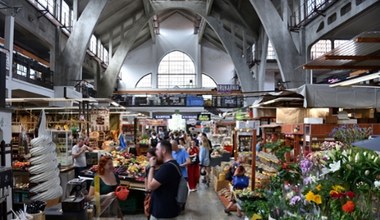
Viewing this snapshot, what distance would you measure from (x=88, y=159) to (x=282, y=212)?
7187 millimetres

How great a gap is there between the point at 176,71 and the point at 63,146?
28.6 meters

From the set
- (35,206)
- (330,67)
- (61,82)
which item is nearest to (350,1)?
(330,67)

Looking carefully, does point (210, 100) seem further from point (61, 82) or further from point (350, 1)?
point (350, 1)

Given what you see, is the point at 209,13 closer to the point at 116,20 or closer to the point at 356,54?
the point at 116,20

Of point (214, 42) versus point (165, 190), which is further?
point (214, 42)

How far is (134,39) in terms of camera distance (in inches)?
1054

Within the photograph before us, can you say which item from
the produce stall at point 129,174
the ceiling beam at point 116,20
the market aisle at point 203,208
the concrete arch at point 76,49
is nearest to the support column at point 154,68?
the ceiling beam at point 116,20

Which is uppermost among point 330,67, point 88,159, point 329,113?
point 330,67

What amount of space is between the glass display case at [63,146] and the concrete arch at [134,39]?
48.5ft

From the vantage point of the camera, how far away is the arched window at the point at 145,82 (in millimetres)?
37781

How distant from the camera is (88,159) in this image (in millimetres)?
10203

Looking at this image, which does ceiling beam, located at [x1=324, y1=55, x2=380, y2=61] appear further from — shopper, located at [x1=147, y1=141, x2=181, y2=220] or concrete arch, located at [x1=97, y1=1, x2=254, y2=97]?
concrete arch, located at [x1=97, y1=1, x2=254, y2=97]

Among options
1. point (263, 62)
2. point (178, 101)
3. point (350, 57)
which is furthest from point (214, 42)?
point (350, 57)

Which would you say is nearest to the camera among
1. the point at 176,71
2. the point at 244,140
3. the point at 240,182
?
the point at 240,182
